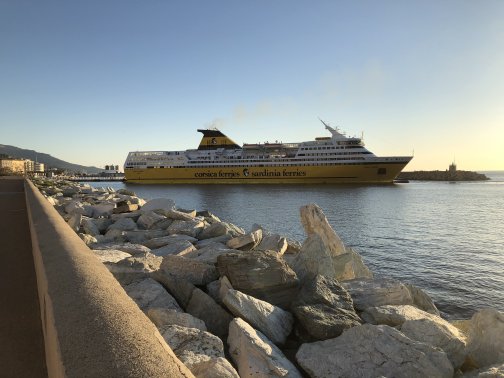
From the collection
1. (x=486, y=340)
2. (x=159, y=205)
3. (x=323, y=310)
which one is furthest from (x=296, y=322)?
(x=159, y=205)

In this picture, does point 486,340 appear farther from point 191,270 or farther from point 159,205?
point 159,205

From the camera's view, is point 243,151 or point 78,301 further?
point 243,151

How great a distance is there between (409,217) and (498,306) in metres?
17.9

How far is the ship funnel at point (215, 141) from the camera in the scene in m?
76.3

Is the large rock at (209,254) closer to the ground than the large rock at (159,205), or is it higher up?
closer to the ground

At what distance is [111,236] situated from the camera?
887 cm

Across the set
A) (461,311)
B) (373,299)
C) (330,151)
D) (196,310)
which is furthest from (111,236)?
(330,151)

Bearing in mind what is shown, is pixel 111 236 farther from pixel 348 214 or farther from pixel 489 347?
pixel 348 214

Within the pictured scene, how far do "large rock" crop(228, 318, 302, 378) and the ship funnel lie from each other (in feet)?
240

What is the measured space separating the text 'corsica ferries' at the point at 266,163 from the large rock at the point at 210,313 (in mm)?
62486

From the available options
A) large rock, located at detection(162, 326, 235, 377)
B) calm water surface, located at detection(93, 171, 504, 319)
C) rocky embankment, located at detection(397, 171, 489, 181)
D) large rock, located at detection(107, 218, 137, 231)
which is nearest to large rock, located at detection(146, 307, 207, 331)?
large rock, located at detection(162, 326, 235, 377)

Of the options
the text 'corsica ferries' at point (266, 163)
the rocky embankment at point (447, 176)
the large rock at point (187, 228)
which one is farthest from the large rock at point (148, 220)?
the rocky embankment at point (447, 176)

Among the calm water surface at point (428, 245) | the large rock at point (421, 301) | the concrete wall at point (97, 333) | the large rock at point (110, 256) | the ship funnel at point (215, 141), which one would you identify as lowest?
the calm water surface at point (428, 245)

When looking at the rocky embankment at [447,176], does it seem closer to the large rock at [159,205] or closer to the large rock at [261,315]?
the large rock at [159,205]
